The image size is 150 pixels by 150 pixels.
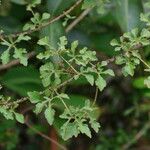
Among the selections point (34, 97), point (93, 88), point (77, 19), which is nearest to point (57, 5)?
point (77, 19)

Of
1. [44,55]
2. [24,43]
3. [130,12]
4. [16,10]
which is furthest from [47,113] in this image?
[16,10]

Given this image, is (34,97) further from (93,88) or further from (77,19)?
(93,88)

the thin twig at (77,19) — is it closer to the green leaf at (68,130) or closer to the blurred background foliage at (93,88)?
the blurred background foliage at (93,88)

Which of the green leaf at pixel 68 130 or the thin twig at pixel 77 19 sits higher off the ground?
the thin twig at pixel 77 19

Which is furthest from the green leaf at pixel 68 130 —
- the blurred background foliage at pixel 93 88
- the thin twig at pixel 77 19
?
the thin twig at pixel 77 19

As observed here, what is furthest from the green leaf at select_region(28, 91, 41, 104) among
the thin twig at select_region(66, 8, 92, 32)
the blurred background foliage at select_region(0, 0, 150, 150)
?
the thin twig at select_region(66, 8, 92, 32)

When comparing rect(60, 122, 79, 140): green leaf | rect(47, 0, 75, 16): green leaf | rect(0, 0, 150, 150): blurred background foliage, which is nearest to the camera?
rect(60, 122, 79, 140): green leaf

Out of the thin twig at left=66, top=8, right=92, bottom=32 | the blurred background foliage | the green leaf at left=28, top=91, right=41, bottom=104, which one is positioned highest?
the green leaf at left=28, top=91, right=41, bottom=104

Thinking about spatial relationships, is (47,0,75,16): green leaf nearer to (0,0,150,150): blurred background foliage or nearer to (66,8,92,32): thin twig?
(0,0,150,150): blurred background foliage
